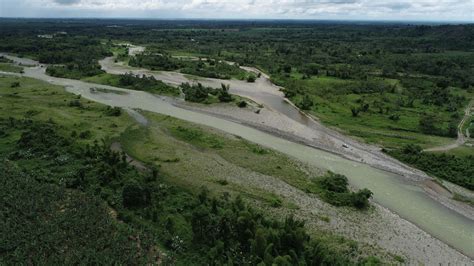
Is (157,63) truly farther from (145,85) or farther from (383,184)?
(383,184)

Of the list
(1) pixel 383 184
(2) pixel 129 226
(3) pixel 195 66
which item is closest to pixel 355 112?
(1) pixel 383 184

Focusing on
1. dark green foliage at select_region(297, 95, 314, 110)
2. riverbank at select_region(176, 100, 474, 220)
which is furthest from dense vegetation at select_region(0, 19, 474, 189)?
riverbank at select_region(176, 100, 474, 220)

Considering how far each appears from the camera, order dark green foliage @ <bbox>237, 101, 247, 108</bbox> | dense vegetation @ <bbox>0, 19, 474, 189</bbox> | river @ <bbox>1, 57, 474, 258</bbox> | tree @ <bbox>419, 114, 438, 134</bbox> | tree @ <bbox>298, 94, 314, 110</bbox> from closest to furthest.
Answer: river @ <bbox>1, 57, 474, 258</bbox> < tree @ <bbox>419, 114, 438, 134</bbox> < dense vegetation @ <bbox>0, 19, 474, 189</bbox> < dark green foliage @ <bbox>237, 101, 247, 108</bbox> < tree @ <bbox>298, 94, 314, 110</bbox>

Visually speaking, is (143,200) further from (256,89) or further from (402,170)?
(256,89)

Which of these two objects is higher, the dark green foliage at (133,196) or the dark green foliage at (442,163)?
the dark green foliage at (133,196)

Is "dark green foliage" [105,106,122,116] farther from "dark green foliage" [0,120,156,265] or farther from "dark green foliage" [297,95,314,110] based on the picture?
"dark green foliage" [297,95,314,110]

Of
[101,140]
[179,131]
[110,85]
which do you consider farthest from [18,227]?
[110,85]

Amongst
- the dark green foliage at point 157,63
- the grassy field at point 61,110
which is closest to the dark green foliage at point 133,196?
the grassy field at point 61,110

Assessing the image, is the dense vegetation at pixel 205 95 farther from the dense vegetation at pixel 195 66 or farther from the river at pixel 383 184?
the dense vegetation at pixel 195 66

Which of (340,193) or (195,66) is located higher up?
(195,66)

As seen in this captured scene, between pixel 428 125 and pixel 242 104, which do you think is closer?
pixel 428 125
